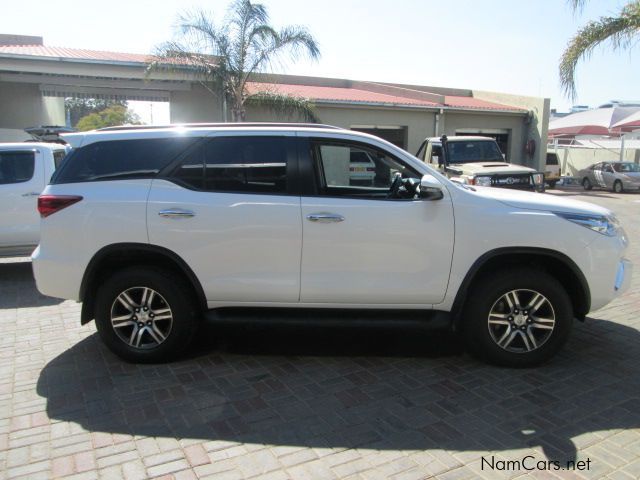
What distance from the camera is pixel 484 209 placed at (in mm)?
4129

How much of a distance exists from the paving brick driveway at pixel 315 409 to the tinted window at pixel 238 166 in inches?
57.9

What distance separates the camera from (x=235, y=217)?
4.14m

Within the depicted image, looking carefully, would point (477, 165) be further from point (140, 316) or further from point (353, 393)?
point (140, 316)

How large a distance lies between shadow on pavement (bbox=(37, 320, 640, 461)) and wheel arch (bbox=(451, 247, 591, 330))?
528mm

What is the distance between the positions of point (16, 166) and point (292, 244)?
206 inches

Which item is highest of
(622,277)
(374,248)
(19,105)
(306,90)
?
(306,90)

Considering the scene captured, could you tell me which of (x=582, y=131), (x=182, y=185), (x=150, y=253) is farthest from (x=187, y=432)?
(x=582, y=131)

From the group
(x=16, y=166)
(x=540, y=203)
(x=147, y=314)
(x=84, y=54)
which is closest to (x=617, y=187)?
(x=84, y=54)

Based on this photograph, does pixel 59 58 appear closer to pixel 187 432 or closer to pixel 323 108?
pixel 323 108

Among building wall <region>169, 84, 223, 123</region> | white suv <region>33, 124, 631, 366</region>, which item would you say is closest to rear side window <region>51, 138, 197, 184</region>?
white suv <region>33, 124, 631, 366</region>

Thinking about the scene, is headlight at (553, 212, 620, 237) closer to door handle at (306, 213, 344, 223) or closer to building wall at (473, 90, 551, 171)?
door handle at (306, 213, 344, 223)

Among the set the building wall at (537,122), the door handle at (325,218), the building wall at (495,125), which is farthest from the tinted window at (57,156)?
the building wall at (537,122)

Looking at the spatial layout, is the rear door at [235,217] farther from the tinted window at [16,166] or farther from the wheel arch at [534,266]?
the tinted window at [16,166]

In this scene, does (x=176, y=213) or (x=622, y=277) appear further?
(x=622, y=277)
